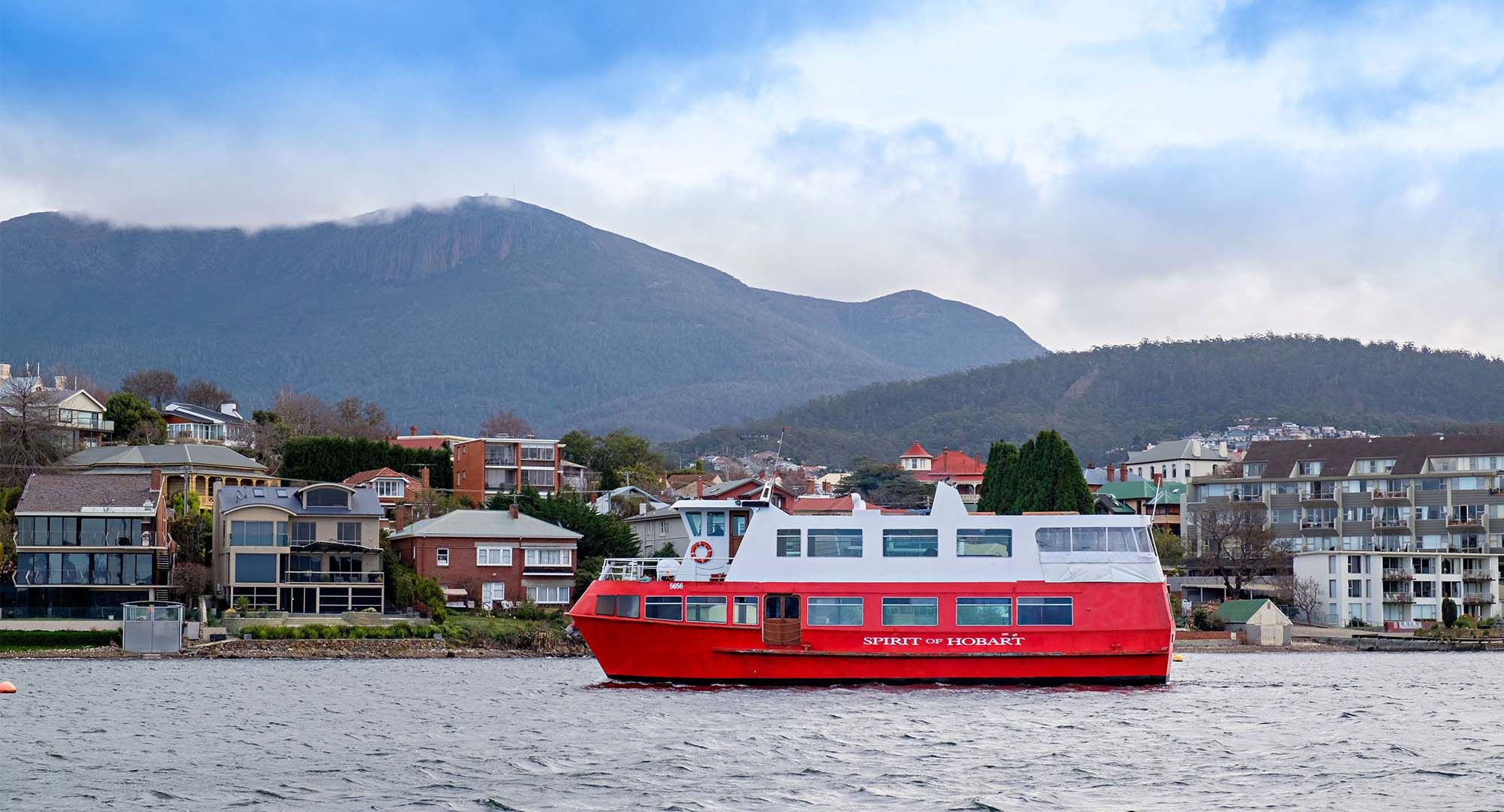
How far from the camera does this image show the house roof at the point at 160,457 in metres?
81.6

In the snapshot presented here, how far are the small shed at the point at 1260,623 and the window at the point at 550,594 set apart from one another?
29.6m

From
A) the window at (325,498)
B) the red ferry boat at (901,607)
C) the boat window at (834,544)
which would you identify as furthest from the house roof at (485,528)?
the boat window at (834,544)

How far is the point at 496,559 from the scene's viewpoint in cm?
6862

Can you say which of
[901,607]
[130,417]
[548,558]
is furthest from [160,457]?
[901,607]

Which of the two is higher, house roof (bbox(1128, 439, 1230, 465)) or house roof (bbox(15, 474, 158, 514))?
house roof (bbox(1128, 439, 1230, 465))

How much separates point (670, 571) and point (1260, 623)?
133ft

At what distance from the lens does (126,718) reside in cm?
3375

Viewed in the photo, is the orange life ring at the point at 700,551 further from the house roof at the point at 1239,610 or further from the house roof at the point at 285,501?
the house roof at the point at 1239,610

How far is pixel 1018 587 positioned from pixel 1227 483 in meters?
64.2

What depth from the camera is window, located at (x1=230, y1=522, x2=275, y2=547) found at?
64188 millimetres

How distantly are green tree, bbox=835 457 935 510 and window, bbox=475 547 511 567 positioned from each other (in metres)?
42.9

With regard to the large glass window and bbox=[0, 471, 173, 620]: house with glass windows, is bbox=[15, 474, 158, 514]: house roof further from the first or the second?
the large glass window

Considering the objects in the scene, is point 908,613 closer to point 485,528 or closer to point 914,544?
point 914,544

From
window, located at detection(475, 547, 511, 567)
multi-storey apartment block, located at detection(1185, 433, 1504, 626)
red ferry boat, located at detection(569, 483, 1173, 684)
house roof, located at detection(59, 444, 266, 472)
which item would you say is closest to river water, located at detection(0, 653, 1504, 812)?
red ferry boat, located at detection(569, 483, 1173, 684)
